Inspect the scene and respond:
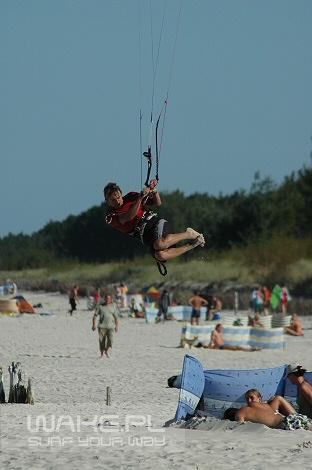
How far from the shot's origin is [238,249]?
7450cm

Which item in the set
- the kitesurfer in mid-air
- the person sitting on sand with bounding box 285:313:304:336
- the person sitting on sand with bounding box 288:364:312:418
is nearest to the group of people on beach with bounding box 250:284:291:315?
the person sitting on sand with bounding box 285:313:304:336

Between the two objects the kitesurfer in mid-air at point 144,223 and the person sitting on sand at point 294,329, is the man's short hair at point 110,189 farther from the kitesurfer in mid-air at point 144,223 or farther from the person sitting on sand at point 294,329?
the person sitting on sand at point 294,329

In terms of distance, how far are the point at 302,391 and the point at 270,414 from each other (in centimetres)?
76

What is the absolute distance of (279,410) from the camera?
14.5 metres

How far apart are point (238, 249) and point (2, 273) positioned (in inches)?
1411

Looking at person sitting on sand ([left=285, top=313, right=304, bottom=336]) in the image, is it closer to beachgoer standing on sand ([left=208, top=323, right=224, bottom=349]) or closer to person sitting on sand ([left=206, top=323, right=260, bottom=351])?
person sitting on sand ([left=206, top=323, right=260, bottom=351])

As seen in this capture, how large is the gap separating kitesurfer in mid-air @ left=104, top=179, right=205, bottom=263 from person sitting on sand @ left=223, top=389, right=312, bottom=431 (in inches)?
92.4

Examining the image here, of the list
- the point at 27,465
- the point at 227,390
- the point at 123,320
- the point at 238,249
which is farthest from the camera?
the point at 238,249

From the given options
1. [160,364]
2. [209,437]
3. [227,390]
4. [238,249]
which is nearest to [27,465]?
[209,437]

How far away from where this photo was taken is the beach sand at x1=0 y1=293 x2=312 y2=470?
40.4 feet

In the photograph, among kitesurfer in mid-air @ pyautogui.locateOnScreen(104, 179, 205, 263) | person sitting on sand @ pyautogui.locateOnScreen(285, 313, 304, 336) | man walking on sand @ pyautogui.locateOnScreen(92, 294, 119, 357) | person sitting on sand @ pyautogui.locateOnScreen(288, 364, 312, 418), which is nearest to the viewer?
kitesurfer in mid-air @ pyautogui.locateOnScreen(104, 179, 205, 263)

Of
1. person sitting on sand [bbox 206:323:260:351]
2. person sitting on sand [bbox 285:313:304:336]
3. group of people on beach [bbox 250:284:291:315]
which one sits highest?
group of people on beach [bbox 250:284:291:315]

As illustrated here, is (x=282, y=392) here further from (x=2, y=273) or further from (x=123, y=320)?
(x=2, y=273)

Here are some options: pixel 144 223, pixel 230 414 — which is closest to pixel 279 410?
pixel 230 414
